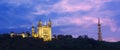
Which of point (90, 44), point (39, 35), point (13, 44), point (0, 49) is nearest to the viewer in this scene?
point (0, 49)

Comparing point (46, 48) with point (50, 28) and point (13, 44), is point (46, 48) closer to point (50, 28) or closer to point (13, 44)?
point (13, 44)

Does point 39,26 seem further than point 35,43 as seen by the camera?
Yes

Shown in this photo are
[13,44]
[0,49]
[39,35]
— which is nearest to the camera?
[0,49]

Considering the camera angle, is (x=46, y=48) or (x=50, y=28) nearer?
(x=46, y=48)

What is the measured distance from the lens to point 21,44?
14950 cm

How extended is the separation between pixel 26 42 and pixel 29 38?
37.2 ft

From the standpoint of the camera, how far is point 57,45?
152 metres

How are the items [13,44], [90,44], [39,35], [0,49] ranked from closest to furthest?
[0,49]
[13,44]
[90,44]
[39,35]

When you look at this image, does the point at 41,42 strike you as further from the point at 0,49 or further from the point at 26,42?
the point at 0,49

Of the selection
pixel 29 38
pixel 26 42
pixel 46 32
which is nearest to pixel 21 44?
pixel 26 42

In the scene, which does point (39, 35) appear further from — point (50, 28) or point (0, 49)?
point (0, 49)

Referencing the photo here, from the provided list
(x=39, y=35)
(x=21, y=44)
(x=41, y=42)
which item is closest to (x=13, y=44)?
(x=21, y=44)

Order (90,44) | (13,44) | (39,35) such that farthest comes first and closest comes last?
(39,35)
(90,44)
(13,44)

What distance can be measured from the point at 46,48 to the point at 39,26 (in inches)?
1656
